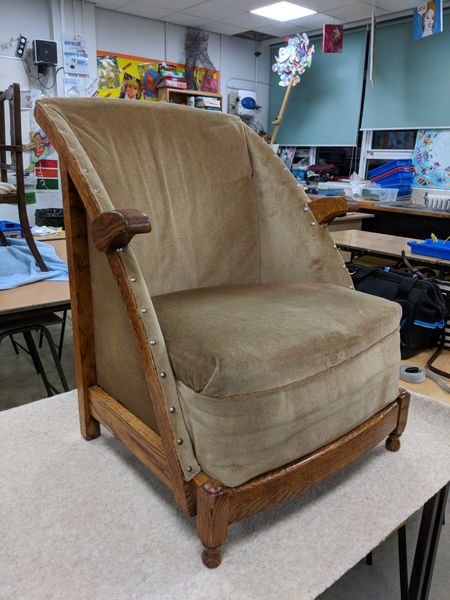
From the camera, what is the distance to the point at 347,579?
1.44 metres

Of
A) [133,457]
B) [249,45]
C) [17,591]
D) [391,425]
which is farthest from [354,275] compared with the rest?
[249,45]

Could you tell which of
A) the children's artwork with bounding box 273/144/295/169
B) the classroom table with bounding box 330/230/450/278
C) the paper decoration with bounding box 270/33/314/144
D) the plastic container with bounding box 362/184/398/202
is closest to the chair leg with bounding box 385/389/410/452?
the classroom table with bounding box 330/230/450/278

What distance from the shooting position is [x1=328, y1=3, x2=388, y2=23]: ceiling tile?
15.1 feet

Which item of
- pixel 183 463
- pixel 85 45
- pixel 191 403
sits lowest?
pixel 183 463

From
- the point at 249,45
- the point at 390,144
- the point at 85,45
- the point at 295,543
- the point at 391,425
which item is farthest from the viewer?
the point at 249,45

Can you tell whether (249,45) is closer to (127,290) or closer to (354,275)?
(354,275)

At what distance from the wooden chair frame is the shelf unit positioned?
445cm

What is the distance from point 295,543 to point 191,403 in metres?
0.34

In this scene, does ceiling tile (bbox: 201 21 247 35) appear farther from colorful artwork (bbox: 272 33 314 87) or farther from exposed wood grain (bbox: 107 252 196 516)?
exposed wood grain (bbox: 107 252 196 516)

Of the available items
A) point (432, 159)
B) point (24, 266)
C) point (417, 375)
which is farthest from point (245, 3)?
point (417, 375)

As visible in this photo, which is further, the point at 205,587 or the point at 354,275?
the point at 354,275

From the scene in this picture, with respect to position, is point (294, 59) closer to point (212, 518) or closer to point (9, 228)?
point (9, 228)

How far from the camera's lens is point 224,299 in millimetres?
1065

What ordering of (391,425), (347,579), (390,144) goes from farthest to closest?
(390,144), (347,579), (391,425)
